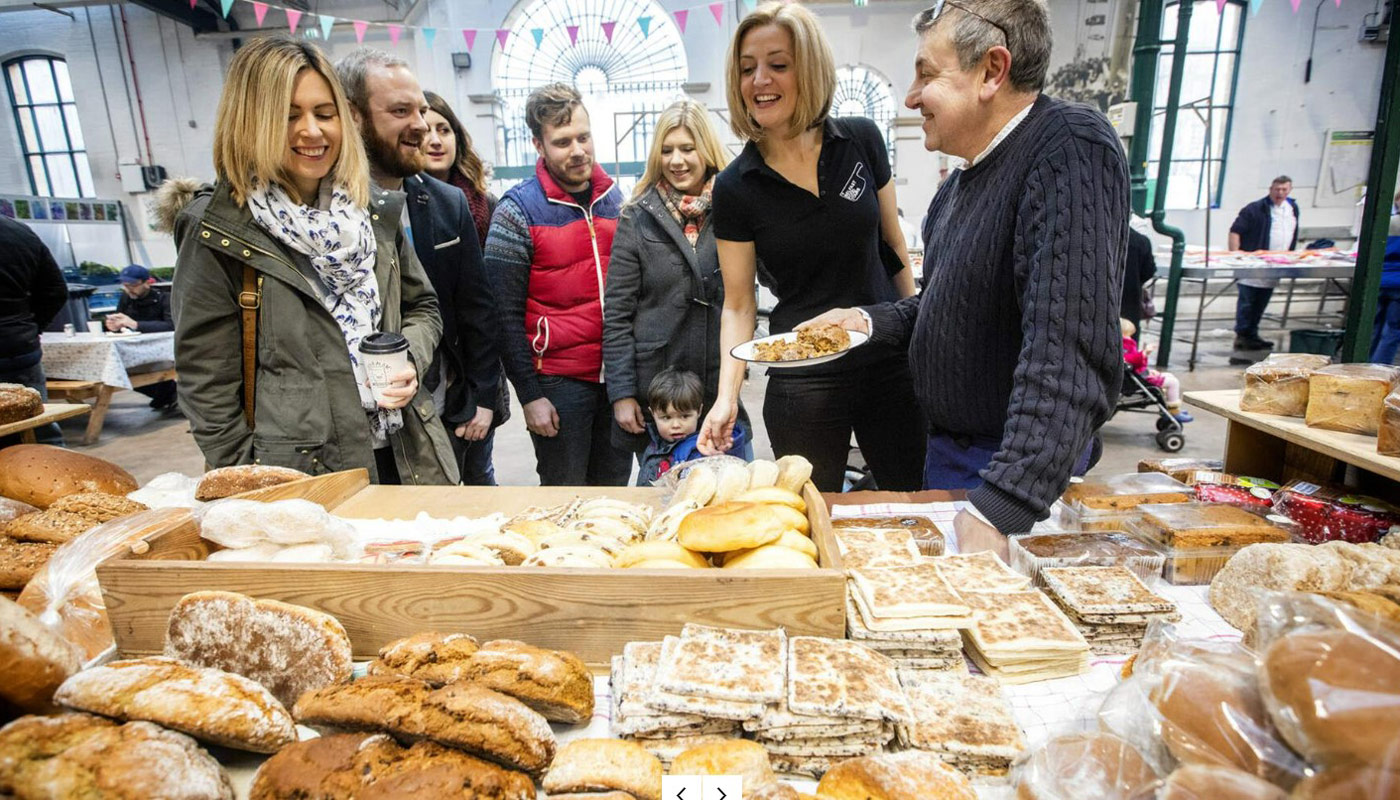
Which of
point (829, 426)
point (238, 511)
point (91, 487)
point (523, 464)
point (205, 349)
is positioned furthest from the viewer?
point (523, 464)

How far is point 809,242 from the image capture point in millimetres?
2268

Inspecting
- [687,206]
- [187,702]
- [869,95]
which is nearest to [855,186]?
[687,206]

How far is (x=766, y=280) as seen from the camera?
248 cm

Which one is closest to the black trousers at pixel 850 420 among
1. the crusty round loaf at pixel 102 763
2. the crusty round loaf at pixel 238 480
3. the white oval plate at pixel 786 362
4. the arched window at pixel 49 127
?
the white oval plate at pixel 786 362

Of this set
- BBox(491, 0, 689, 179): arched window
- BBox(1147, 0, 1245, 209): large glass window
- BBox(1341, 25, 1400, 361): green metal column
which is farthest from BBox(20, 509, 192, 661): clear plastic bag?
BBox(1147, 0, 1245, 209): large glass window

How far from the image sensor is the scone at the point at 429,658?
100cm

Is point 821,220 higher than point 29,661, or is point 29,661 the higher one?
point 821,220

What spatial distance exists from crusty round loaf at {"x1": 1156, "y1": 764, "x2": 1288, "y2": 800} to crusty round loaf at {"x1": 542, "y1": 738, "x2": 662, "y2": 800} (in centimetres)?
55

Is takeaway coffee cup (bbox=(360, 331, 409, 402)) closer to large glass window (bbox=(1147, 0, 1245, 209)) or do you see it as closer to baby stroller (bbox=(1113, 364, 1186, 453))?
baby stroller (bbox=(1113, 364, 1186, 453))

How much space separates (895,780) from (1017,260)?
3.44 ft

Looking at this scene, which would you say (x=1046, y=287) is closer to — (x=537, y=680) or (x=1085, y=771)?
(x=1085, y=771)

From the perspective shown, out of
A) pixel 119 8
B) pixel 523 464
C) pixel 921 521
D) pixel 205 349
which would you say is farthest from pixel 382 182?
pixel 119 8

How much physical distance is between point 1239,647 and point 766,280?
1.84 metres

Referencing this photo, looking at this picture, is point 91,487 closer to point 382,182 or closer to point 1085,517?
point 382,182
